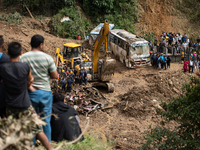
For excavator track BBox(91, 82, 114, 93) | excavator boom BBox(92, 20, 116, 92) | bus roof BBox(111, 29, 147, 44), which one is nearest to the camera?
excavator boom BBox(92, 20, 116, 92)

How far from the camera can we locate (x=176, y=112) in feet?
22.3

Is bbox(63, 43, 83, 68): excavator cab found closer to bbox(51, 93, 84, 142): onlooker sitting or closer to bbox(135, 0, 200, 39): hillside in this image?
bbox(51, 93, 84, 142): onlooker sitting

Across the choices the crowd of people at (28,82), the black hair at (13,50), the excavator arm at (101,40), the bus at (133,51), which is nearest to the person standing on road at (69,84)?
the excavator arm at (101,40)

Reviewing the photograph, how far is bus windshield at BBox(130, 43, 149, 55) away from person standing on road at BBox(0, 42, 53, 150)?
590 inches

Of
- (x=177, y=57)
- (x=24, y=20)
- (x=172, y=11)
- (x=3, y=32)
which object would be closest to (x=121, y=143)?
(x=177, y=57)

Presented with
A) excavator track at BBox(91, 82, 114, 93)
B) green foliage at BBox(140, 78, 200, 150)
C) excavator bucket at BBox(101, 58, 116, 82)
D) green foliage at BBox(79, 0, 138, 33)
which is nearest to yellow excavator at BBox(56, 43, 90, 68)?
excavator track at BBox(91, 82, 114, 93)

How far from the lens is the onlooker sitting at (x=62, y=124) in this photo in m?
5.27

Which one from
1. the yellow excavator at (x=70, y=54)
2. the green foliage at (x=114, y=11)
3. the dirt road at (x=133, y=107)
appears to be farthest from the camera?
the green foliage at (x=114, y=11)

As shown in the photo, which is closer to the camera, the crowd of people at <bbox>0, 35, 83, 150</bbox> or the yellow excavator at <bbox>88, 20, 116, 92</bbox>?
the crowd of people at <bbox>0, 35, 83, 150</bbox>

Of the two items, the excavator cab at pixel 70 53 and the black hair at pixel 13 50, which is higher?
the black hair at pixel 13 50

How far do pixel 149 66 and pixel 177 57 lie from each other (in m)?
3.05

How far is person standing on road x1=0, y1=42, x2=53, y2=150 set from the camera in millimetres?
3580

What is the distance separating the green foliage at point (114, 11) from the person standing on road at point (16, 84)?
76.4 feet

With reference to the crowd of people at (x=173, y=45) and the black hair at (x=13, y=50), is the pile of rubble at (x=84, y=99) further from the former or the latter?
the crowd of people at (x=173, y=45)
